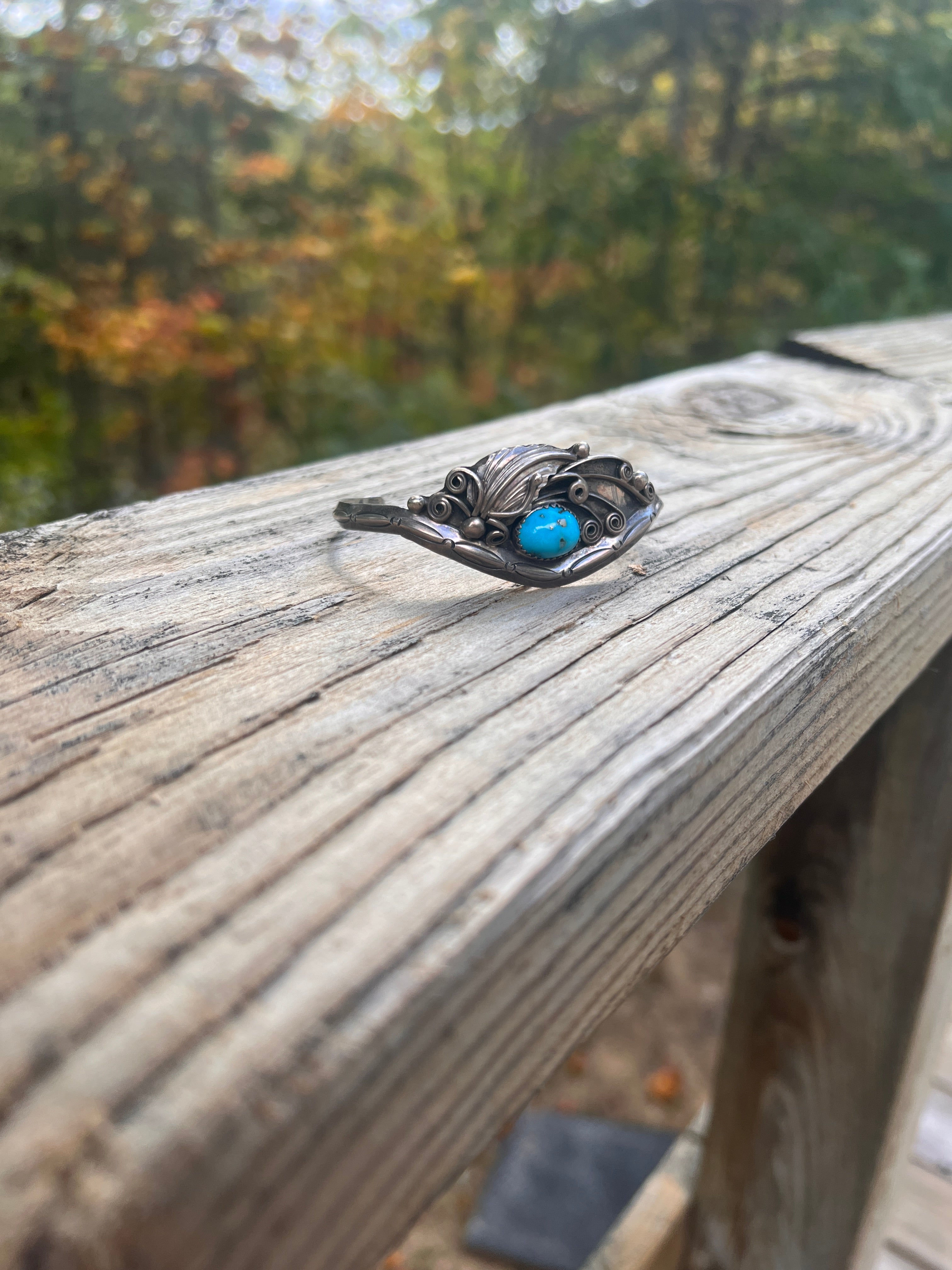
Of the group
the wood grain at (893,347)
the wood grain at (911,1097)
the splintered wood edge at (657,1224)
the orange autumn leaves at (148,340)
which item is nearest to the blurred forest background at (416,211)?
the orange autumn leaves at (148,340)

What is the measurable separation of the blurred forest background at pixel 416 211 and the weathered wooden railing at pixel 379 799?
3186mm

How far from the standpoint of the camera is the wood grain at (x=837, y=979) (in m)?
1.19

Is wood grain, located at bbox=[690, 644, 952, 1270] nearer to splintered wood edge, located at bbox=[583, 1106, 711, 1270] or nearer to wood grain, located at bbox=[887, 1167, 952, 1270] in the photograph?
splintered wood edge, located at bbox=[583, 1106, 711, 1270]

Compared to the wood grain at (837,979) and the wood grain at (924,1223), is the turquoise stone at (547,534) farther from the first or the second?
the wood grain at (924,1223)

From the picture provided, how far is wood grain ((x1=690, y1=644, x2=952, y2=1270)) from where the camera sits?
1.19m

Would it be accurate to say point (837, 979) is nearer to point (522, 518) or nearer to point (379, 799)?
point (522, 518)

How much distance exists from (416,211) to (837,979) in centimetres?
508

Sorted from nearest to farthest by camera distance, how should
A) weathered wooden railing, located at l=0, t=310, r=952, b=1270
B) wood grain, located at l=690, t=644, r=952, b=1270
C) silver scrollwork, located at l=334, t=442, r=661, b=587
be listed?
1. weathered wooden railing, located at l=0, t=310, r=952, b=1270
2. silver scrollwork, located at l=334, t=442, r=661, b=587
3. wood grain, located at l=690, t=644, r=952, b=1270

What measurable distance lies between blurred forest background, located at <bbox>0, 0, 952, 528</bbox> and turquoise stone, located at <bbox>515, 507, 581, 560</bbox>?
325 centimetres

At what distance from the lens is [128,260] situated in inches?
169

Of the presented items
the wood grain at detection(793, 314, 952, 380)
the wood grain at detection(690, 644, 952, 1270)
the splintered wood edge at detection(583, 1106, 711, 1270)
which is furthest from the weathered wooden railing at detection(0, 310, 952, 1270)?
the splintered wood edge at detection(583, 1106, 711, 1270)

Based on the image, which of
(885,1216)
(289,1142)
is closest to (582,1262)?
(885,1216)

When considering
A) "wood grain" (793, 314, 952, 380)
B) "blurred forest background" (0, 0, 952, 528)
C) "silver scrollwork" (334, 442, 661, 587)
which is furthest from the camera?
"blurred forest background" (0, 0, 952, 528)

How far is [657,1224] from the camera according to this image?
1.82 m
